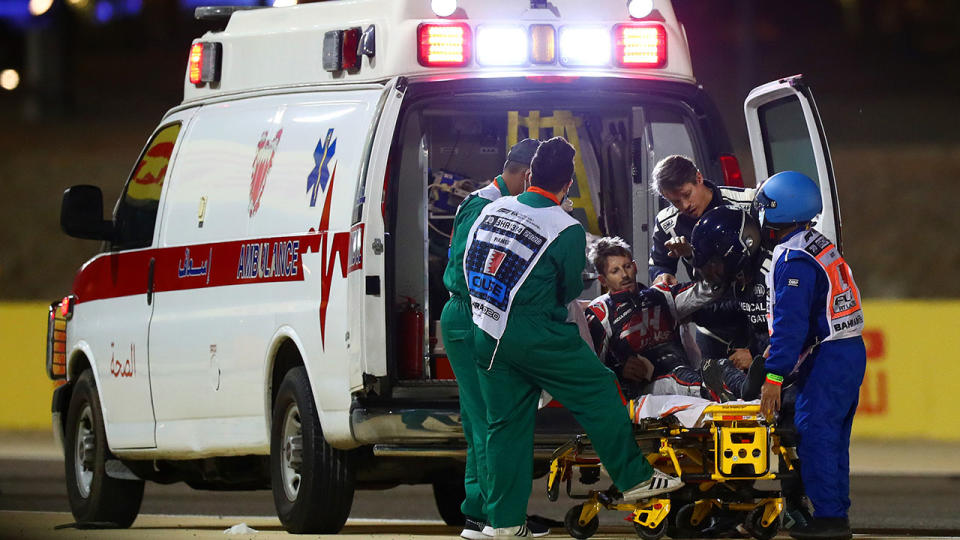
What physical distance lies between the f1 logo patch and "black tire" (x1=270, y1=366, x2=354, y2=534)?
1.56m

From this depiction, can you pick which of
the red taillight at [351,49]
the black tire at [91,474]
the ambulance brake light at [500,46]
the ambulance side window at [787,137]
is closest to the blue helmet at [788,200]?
the ambulance side window at [787,137]

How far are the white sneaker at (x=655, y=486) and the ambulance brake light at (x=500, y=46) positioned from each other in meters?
2.21

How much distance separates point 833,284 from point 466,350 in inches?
60.2

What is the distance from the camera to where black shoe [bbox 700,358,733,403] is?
→ 348 inches

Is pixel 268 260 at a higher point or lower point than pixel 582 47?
lower

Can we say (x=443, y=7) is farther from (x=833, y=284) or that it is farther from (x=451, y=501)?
(x=451, y=501)

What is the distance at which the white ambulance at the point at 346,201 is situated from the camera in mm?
9070

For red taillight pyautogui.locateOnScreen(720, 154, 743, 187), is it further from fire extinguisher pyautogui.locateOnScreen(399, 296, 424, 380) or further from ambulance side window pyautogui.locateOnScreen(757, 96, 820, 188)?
fire extinguisher pyautogui.locateOnScreen(399, 296, 424, 380)

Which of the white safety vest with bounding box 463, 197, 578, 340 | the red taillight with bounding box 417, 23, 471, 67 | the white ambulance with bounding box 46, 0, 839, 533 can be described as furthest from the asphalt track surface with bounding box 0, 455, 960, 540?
the red taillight with bounding box 417, 23, 471, 67

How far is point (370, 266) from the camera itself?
8.86 m

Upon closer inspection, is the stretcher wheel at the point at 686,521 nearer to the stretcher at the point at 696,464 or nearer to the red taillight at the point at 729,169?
the stretcher at the point at 696,464

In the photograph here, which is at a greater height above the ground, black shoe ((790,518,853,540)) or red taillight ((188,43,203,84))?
red taillight ((188,43,203,84))

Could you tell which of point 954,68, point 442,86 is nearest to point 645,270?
point 442,86

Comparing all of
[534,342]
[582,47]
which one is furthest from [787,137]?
[534,342]
